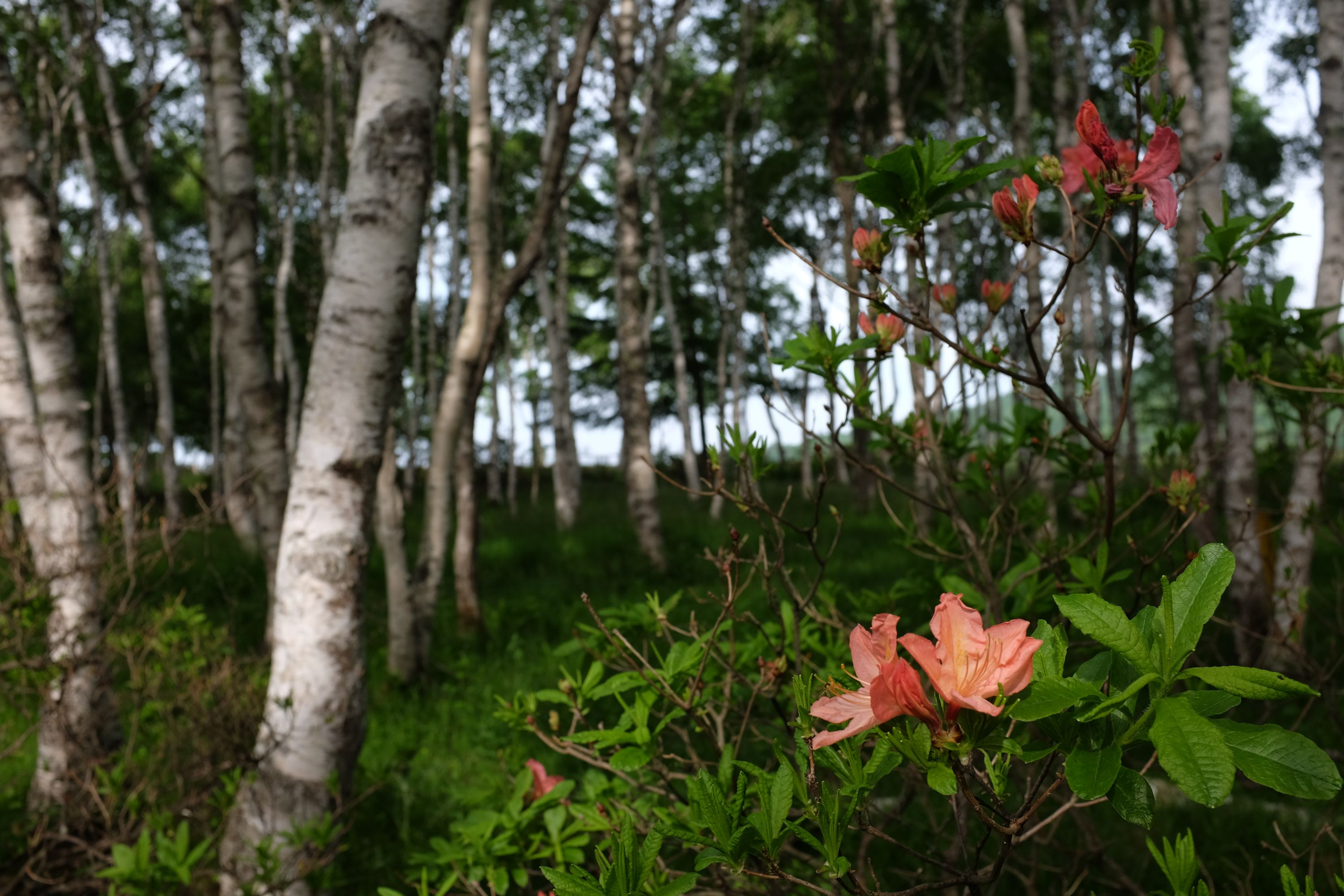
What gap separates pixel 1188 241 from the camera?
14.6 ft

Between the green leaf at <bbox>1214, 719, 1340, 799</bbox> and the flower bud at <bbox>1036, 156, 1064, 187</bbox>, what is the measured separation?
860 mm

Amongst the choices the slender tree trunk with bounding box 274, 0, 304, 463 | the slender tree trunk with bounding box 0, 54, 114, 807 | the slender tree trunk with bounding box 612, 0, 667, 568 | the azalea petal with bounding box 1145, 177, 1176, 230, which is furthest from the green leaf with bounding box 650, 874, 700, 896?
the slender tree trunk with bounding box 274, 0, 304, 463

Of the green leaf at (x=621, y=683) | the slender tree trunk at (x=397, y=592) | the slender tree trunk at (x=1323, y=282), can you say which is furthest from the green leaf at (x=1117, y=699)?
the slender tree trunk at (x=397, y=592)

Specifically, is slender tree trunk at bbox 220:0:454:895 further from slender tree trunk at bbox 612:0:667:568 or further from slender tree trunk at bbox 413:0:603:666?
slender tree trunk at bbox 612:0:667:568

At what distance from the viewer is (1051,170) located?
1.19 m

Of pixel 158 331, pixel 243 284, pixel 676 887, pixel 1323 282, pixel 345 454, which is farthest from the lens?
pixel 158 331

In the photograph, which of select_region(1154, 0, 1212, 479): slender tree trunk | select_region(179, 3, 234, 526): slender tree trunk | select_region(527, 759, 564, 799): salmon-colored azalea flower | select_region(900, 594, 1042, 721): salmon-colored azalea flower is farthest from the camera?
select_region(179, 3, 234, 526): slender tree trunk

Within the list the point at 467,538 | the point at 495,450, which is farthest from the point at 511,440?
the point at 467,538

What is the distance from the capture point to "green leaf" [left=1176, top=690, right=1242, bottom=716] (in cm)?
64

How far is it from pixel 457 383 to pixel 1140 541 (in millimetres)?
3831

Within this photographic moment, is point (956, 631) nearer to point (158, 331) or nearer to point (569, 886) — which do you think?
point (569, 886)

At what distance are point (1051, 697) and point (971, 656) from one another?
9 cm

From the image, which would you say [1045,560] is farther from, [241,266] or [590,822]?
[241,266]

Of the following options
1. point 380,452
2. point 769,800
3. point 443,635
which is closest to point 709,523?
point 443,635
